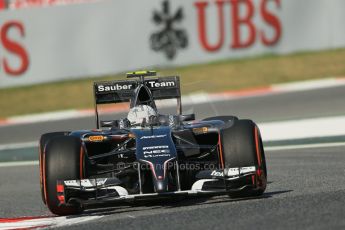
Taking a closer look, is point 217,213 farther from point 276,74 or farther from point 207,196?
point 276,74

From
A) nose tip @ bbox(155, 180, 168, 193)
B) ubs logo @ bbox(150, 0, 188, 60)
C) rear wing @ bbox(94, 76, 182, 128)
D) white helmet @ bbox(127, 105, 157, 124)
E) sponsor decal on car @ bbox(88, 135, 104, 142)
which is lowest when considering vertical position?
nose tip @ bbox(155, 180, 168, 193)

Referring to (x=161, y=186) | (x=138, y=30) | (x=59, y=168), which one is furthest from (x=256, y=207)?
(x=138, y=30)

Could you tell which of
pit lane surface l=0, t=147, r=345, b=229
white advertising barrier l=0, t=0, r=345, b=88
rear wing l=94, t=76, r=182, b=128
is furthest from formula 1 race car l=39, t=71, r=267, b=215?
white advertising barrier l=0, t=0, r=345, b=88

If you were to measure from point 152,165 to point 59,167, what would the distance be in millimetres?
837

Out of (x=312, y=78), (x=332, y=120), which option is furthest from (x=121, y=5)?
(x=332, y=120)

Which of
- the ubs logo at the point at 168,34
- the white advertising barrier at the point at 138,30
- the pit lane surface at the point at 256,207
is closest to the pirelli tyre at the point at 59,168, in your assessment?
the pit lane surface at the point at 256,207

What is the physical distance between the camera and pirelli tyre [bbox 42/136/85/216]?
8.36 metres

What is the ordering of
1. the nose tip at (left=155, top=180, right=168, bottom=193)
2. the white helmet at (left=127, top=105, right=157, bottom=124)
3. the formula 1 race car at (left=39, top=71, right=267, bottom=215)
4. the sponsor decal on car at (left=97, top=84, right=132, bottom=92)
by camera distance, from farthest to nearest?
the sponsor decal on car at (left=97, top=84, right=132, bottom=92), the white helmet at (left=127, top=105, right=157, bottom=124), the formula 1 race car at (left=39, top=71, right=267, bottom=215), the nose tip at (left=155, top=180, right=168, bottom=193)

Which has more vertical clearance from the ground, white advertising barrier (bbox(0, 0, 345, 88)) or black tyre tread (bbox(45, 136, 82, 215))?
white advertising barrier (bbox(0, 0, 345, 88))

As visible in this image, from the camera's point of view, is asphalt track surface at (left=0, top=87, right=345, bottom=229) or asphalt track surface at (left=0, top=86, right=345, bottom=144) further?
asphalt track surface at (left=0, top=86, right=345, bottom=144)

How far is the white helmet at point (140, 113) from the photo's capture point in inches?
386

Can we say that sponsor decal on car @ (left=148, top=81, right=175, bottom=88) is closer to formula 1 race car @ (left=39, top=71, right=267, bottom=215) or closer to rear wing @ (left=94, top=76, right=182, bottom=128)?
rear wing @ (left=94, top=76, right=182, bottom=128)

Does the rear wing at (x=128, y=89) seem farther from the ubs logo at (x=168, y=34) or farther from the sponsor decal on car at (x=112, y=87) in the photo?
the ubs logo at (x=168, y=34)

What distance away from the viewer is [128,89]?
10367 millimetres
